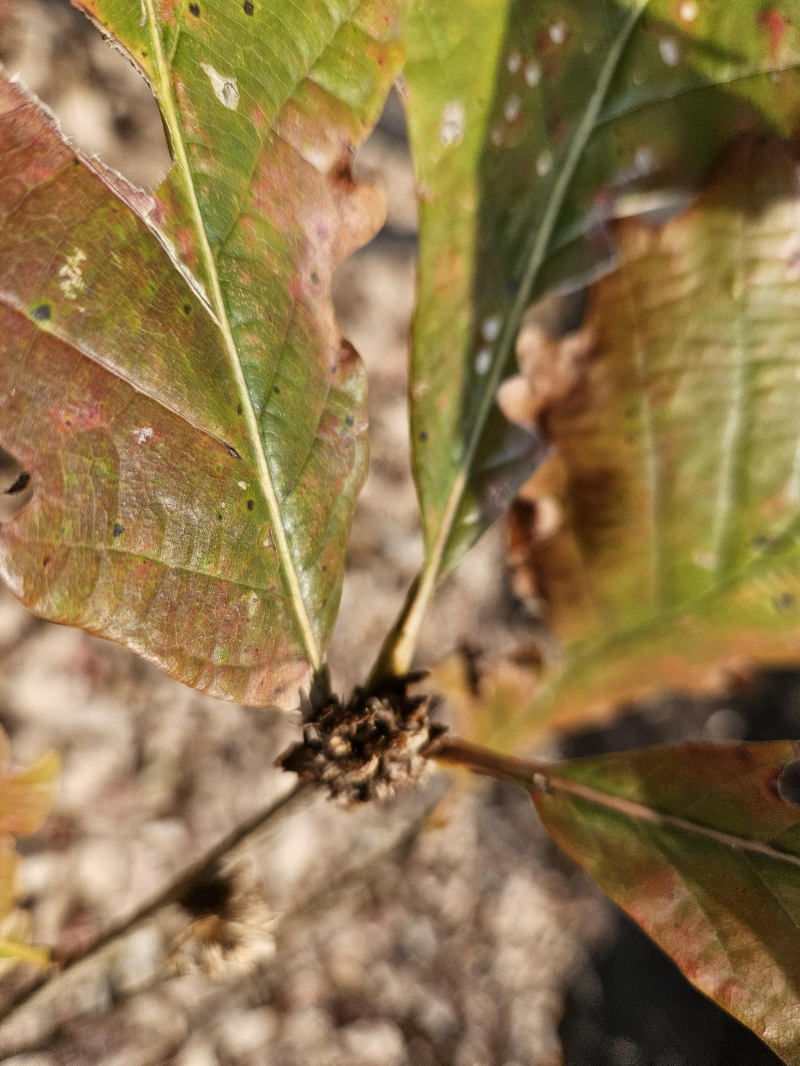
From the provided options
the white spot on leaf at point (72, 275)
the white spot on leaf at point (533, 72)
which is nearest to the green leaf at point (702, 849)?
the white spot on leaf at point (72, 275)

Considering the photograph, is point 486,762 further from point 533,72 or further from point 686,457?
point 533,72

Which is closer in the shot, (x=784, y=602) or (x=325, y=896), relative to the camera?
(x=784, y=602)

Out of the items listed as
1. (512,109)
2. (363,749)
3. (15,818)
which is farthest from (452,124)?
(15,818)

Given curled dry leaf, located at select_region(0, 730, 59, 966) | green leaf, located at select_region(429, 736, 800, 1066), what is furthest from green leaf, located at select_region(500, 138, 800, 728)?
curled dry leaf, located at select_region(0, 730, 59, 966)

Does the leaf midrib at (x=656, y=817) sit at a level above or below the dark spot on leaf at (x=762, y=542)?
below

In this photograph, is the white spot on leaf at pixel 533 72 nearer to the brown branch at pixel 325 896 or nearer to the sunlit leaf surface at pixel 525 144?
the sunlit leaf surface at pixel 525 144

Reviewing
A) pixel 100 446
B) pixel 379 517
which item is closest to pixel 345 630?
pixel 379 517
